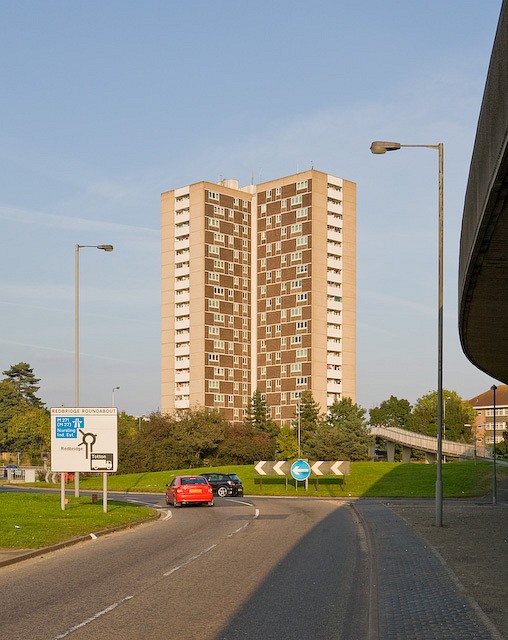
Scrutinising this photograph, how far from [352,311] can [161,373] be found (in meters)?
30.2

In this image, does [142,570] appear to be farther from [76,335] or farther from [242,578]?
[76,335]

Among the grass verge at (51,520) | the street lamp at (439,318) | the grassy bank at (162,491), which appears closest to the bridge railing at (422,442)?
the grassy bank at (162,491)

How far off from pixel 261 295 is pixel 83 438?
10123 cm

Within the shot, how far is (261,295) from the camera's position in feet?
433

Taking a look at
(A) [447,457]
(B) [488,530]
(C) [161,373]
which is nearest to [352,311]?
(C) [161,373]

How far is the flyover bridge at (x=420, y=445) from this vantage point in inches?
3258

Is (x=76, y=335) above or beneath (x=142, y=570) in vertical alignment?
above

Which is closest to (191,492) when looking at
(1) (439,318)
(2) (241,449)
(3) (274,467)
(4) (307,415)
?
(3) (274,467)

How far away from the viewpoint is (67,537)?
73.7 feet

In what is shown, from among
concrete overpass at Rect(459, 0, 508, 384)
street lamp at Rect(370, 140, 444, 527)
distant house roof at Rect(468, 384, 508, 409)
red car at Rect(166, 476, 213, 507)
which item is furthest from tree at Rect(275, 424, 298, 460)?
distant house roof at Rect(468, 384, 508, 409)

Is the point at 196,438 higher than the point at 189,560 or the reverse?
the reverse

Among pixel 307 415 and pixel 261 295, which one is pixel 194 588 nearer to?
pixel 307 415

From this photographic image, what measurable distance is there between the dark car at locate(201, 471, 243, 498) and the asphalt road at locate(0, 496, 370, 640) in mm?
23926

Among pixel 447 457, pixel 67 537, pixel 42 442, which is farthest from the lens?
pixel 42 442
